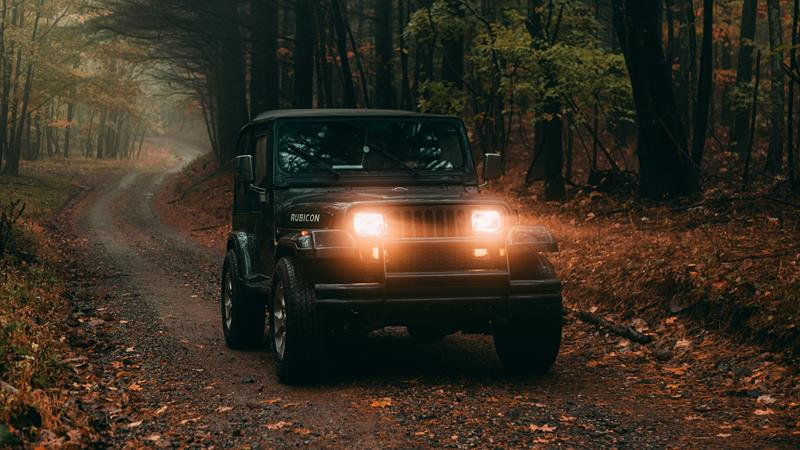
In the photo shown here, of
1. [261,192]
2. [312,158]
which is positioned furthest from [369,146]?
[261,192]

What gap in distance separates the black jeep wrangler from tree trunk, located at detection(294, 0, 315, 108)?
14.8m

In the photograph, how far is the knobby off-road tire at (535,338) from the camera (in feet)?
23.2

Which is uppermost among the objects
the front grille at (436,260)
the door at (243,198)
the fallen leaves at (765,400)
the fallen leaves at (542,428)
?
the door at (243,198)

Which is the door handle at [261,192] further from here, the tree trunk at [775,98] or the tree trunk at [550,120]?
the tree trunk at [775,98]

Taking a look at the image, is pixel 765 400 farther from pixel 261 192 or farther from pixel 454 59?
pixel 454 59

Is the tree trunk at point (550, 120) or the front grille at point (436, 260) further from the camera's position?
the tree trunk at point (550, 120)

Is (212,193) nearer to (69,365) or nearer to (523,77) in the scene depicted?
(523,77)

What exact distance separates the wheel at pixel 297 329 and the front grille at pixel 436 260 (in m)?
0.68

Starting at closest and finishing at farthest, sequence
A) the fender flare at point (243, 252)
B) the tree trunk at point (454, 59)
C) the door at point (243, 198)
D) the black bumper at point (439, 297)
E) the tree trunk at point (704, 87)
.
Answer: the black bumper at point (439, 297)
the fender flare at point (243, 252)
the door at point (243, 198)
the tree trunk at point (704, 87)
the tree trunk at point (454, 59)

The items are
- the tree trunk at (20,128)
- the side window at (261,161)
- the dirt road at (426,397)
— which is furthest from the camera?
the tree trunk at (20,128)

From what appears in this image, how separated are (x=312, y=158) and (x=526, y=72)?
11371mm

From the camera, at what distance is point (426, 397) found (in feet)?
21.5

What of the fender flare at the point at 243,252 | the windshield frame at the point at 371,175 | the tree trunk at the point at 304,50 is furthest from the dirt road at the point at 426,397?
the tree trunk at the point at 304,50

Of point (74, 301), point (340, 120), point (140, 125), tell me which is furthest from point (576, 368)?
point (140, 125)
